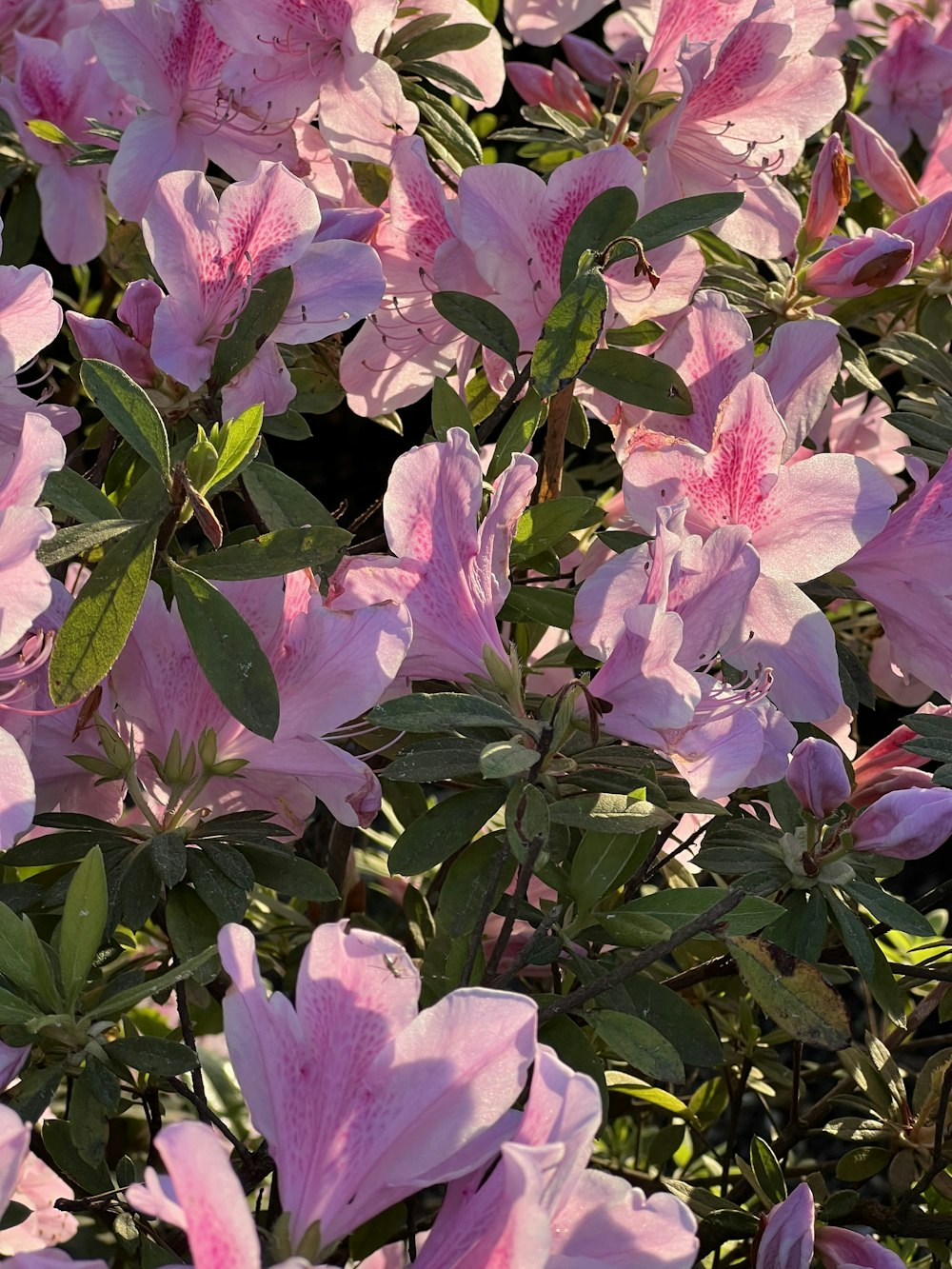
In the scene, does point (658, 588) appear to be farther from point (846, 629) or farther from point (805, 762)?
point (846, 629)

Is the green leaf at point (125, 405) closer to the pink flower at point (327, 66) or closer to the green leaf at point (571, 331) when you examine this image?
the green leaf at point (571, 331)

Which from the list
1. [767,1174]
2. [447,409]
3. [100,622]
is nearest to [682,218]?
[447,409]

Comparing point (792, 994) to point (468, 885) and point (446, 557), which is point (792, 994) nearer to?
point (468, 885)

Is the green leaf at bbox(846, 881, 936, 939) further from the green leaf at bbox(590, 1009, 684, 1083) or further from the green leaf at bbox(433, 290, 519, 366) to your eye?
the green leaf at bbox(433, 290, 519, 366)

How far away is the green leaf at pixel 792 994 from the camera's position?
35.3 inches

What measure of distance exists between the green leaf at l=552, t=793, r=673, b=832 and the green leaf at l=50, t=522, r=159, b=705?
309 millimetres

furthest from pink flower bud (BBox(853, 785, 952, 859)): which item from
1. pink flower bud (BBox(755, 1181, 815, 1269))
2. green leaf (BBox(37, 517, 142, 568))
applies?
green leaf (BBox(37, 517, 142, 568))

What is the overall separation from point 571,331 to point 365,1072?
537 mm

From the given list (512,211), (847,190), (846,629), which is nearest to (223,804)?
(512,211)

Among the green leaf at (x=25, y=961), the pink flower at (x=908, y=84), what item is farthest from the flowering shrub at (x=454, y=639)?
the pink flower at (x=908, y=84)

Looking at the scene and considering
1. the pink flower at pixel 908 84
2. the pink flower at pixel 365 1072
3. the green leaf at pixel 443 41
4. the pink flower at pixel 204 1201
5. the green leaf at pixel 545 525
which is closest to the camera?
the pink flower at pixel 204 1201

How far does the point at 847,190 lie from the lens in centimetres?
134

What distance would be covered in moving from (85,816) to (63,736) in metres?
0.06

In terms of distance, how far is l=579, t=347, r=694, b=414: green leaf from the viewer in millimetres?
1146
